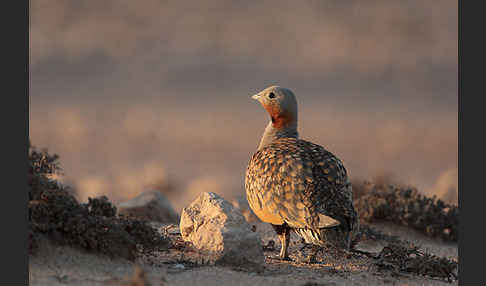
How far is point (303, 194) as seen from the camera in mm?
6184

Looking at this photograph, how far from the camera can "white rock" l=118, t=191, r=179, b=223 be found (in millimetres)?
9625

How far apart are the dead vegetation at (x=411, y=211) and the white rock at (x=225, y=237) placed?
4341mm

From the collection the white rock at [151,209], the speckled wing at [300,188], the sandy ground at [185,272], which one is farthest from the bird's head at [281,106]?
the white rock at [151,209]


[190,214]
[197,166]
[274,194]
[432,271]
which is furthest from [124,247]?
[197,166]

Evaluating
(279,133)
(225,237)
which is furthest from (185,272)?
(279,133)

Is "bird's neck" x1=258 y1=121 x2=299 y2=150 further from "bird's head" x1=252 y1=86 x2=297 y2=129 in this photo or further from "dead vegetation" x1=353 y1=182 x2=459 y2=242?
"dead vegetation" x1=353 y1=182 x2=459 y2=242

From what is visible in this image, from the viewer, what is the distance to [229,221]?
617 cm

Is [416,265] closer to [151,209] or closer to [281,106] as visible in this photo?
[281,106]

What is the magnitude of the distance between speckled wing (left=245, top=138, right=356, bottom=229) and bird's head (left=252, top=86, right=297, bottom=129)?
816 millimetres

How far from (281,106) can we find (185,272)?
2606mm

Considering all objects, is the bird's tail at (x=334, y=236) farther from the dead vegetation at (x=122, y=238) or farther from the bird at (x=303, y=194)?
the dead vegetation at (x=122, y=238)

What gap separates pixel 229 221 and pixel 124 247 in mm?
1053

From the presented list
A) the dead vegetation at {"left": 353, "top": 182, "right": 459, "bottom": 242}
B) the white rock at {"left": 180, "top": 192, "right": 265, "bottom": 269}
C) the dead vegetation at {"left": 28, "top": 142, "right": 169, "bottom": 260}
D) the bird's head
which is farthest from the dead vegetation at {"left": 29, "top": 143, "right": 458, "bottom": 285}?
the bird's head

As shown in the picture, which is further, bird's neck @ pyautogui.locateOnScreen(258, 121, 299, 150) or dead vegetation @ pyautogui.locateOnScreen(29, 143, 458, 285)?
bird's neck @ pyautogui.locateOnScreen(258, 121, 299, 150)
